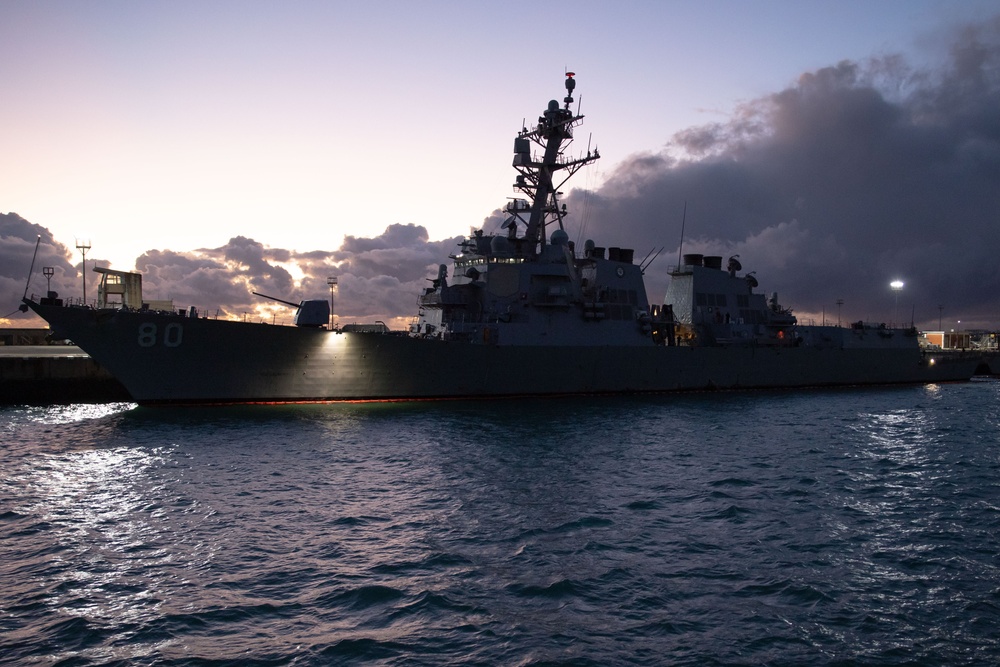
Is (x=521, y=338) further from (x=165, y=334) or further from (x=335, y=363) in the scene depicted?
(x=165, y=334)

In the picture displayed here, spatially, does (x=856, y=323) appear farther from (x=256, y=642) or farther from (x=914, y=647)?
(x=256, y=642)

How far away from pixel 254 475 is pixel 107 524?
11.1ft

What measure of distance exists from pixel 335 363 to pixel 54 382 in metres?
Result: 12.3

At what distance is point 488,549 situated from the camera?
9047 millimetres

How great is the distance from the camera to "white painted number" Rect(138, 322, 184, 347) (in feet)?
68.1

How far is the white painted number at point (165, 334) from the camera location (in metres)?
20.8

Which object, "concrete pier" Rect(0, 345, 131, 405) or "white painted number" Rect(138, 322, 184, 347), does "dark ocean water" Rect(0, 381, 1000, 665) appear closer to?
"white painted number" Rect(138, 322, 184, 347)

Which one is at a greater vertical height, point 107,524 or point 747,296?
point 747,296

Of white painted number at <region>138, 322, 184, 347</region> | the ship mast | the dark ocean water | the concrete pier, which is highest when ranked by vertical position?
the ship mast

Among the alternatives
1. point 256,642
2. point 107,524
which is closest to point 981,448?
point 256,642

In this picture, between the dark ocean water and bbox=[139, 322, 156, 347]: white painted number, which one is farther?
bbox=[139, 322, 156, 347]: white painted number

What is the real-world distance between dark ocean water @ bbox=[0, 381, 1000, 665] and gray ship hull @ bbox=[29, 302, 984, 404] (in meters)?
3.57

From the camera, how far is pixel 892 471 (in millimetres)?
14828

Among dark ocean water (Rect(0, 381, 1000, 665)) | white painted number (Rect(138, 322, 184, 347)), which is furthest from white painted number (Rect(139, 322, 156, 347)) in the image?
dark ocean water (Rect(0, 381, 1000, 665))
